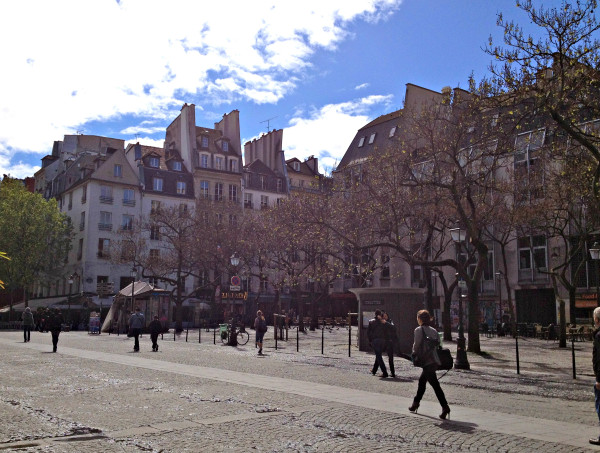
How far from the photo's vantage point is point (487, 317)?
4962cm

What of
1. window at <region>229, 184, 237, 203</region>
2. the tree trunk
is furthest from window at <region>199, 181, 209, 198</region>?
the tree trunk

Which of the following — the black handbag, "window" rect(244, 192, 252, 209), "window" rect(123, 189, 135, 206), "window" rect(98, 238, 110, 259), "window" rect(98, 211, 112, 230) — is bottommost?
the black handbag

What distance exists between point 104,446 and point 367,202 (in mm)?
22595

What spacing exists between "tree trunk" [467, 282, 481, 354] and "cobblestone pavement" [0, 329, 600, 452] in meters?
2.86

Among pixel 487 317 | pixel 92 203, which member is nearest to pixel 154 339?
pixel 487 317

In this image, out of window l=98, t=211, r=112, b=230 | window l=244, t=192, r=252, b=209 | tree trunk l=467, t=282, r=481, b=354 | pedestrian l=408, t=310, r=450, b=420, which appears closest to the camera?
pedestrian l=408, t=310, r=450, b=420

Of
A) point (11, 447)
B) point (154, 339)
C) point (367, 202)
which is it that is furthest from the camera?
point (367, 202)

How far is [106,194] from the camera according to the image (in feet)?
Answer: 205

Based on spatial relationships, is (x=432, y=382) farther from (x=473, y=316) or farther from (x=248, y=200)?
(x=248, y=200)

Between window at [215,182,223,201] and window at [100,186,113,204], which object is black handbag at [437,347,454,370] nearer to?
window at [100,186,113,204]

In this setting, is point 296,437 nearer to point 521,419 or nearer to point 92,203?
point 521,419

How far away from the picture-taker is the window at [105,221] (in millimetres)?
61481

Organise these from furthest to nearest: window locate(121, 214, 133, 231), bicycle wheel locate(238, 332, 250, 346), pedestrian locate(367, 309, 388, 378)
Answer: window locate(121, 214, 133, 231) → bicycle wheel locate(238, 332, 250, 346) → pedestrian locate(367, 309, 388, 378)

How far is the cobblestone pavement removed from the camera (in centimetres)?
749
